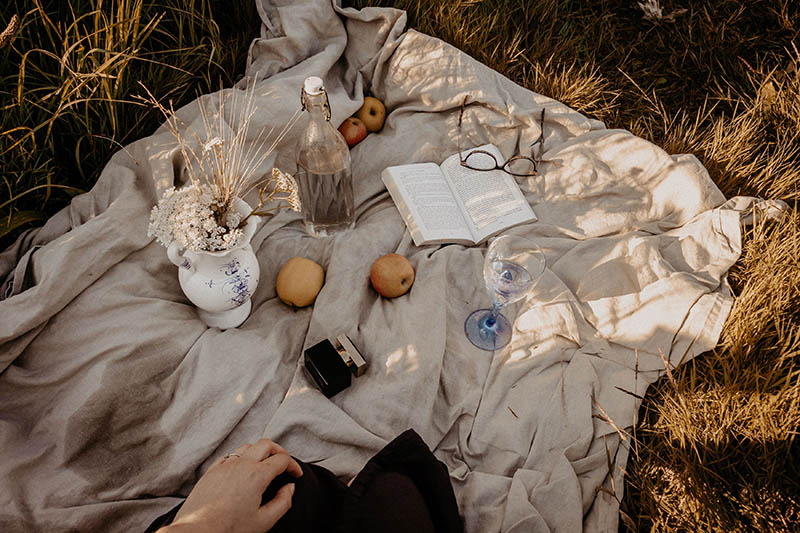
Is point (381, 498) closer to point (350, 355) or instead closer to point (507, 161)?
point (350, 355)

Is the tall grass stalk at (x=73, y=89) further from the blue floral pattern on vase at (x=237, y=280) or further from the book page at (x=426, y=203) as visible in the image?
the book page at (x=426, y=203)

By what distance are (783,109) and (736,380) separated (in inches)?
67.5

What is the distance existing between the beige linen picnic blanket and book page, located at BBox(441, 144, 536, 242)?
9 centimetres

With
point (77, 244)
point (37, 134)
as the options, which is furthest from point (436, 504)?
point (37, 134)

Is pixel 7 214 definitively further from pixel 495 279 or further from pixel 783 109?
pixel 783 109

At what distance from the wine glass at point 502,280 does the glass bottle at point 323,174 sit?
70 cm

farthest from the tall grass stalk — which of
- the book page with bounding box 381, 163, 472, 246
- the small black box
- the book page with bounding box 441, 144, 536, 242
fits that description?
the book page with bounding box 441, 144, 536, 242

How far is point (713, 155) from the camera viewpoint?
8.30 feet

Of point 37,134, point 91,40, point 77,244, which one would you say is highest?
point 91,40

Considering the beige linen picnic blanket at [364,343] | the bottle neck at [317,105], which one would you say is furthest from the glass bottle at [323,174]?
the beige linen picnic blanket at [364,343]

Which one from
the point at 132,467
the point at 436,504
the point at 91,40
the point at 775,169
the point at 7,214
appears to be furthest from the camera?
the point at 775,169

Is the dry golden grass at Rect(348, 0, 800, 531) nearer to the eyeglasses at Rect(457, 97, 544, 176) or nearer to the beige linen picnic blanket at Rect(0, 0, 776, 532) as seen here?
the beige linen picnic blanket at Rect(0, 0, 776, 532)

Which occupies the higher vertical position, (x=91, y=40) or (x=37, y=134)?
(x=91, y=40)

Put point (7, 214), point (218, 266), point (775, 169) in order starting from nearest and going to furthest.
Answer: point (218, 266), point (7, 214), point (775, 169)
